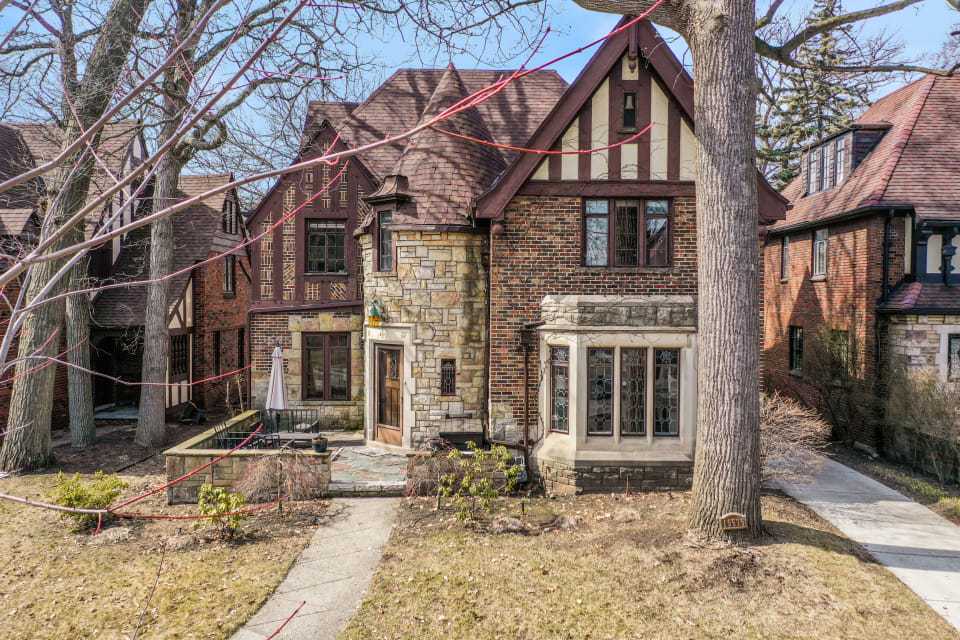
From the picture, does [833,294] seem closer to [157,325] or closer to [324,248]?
[324,248]

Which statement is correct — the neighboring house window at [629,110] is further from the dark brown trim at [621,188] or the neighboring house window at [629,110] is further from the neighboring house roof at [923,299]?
the neighboring house roof at [923,299]

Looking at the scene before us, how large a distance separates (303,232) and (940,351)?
15.1m

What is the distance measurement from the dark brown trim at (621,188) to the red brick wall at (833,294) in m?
5.59

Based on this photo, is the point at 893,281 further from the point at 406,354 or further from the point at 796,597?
the point at 406,354

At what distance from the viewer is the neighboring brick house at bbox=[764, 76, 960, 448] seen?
483 inches

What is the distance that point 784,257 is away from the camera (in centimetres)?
1762

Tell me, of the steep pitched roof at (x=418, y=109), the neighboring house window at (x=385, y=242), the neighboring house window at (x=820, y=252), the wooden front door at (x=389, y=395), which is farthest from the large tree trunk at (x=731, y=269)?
the neighboring house window at (x=820, y=252)

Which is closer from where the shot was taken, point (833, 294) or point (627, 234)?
point (627, 234)

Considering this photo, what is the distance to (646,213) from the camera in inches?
434

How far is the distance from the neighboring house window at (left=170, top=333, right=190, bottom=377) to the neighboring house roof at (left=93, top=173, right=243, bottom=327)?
1.44 m

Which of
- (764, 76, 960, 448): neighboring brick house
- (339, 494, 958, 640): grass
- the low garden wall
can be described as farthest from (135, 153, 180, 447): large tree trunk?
(764, 76, 960, 448): neighboring brick house

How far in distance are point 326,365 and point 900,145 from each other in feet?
50.9

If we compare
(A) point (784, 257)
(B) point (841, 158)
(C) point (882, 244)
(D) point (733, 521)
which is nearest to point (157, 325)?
(D) point (733, 521)

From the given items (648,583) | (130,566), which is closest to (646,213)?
(648,583)
